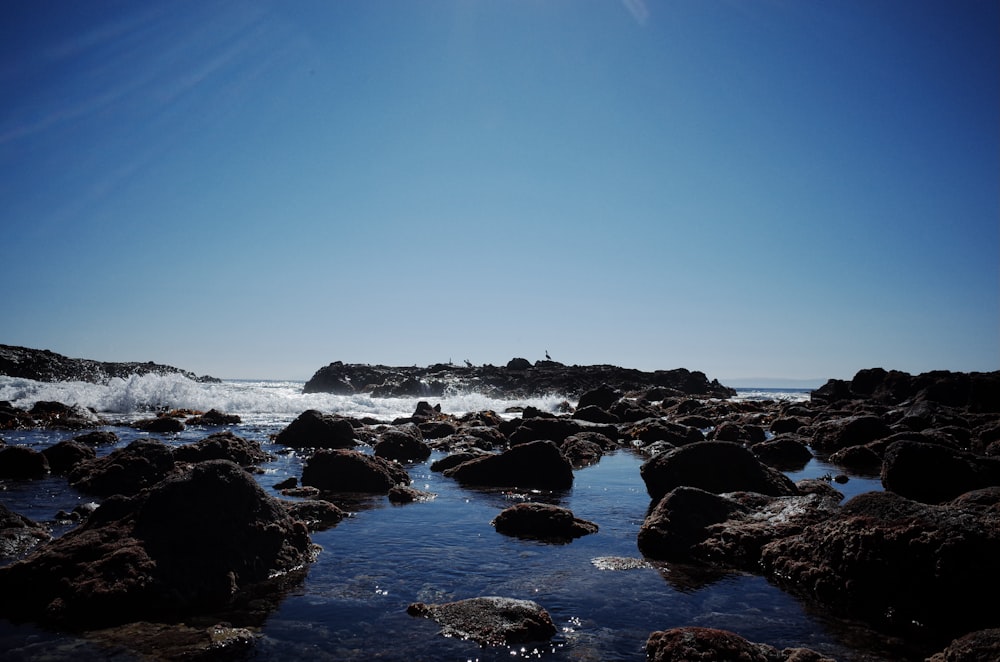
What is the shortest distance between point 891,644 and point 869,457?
53.4 feet

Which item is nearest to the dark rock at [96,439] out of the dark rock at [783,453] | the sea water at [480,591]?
the sea water at [480,591]

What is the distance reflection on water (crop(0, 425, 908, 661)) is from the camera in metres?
5.77

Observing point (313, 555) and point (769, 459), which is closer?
point (313, 555)

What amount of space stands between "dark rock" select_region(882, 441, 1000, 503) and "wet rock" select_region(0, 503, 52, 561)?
54.2 ft

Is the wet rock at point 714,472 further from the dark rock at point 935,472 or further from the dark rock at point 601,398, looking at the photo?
the dark rock at point 601,398

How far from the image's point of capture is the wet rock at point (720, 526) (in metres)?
8.91

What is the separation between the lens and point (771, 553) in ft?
28.0

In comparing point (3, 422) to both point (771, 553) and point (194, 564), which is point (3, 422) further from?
point (771, 553)

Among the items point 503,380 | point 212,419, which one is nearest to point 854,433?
point 212,419

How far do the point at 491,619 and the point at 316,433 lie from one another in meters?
19.1

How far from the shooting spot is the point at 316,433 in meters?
23.8

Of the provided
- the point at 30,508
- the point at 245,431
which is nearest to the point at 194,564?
the point at 30,508

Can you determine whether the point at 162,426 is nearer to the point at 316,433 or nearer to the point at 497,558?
the point at 316,433

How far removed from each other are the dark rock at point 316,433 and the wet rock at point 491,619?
18168 millimetres
